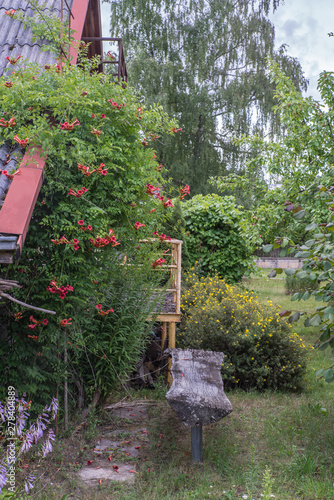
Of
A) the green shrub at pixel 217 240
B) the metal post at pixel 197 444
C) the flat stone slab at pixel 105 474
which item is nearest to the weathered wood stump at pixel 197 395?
the metal post at pixel 197 444

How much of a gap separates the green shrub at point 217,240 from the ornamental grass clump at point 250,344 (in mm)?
2805

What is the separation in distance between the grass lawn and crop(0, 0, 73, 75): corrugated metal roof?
375cm

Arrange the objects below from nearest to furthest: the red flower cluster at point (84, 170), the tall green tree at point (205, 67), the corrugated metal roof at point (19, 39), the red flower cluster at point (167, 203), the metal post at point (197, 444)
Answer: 1. the red flower cluster at point (84, 170)
2. the metal post at point (197, 444)
3. the red flower cluster at point (167, 203)
4. the corrugated metal roof at point (19, 39)
5. the tall green tree at point (205, 67)

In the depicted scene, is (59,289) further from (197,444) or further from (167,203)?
(197,444)

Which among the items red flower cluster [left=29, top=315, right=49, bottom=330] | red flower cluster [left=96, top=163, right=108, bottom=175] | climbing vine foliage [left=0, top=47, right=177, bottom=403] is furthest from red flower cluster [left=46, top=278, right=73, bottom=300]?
red flower cluster [left=96, top=163, right=108, bottom=175]

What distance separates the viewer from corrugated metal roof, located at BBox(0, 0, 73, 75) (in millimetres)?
4500

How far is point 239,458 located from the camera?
3.91 metres

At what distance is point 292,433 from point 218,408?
4.03ft

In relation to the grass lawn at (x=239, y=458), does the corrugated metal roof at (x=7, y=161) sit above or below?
above

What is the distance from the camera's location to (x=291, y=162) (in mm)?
7520

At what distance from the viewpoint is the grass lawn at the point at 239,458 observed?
3.28 metres

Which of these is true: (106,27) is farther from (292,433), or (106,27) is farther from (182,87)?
(292,433)

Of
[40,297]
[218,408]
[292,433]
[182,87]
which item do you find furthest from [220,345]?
[182,87]

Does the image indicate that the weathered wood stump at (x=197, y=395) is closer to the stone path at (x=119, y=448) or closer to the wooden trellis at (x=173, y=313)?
the stone path at (x=119, y=448)
